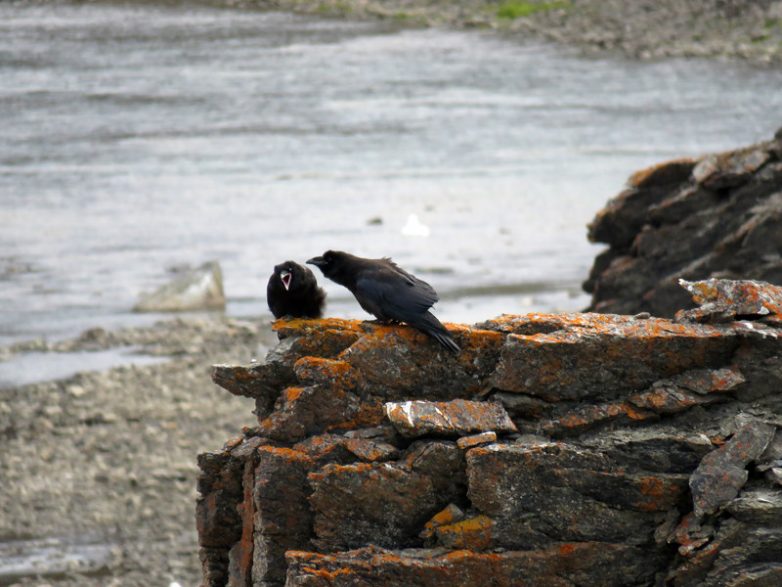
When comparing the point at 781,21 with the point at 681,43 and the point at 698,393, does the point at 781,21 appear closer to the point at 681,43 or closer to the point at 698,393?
the point at 681,43

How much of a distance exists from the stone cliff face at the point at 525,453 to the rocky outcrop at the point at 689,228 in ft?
25.2

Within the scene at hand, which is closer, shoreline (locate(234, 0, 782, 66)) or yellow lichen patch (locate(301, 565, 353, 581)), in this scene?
yellow lichen patch (locate(301, 565, 353, 581))

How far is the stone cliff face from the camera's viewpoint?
8250 mm

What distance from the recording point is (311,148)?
34562 mm

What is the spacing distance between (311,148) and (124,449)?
19.1 metres

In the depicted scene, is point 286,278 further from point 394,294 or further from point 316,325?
point 394,294

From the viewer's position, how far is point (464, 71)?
45688 mm

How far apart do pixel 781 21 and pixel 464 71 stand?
42.4ft

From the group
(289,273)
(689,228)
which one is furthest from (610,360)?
(689,228)

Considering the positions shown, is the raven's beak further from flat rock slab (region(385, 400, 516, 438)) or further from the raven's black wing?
flat rock slab (region(385, 400, 516, 438))

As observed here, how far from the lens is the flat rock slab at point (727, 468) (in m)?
8.16

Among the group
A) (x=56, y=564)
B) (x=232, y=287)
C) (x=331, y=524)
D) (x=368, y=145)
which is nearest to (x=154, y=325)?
(x=232, y=287)

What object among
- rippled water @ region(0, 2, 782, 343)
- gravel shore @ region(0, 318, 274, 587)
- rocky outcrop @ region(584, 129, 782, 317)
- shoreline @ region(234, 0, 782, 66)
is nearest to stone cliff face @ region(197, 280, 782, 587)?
gravel shore @ region(0, 318, 274, 587)

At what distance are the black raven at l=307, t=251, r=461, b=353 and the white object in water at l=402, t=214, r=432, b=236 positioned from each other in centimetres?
1617
